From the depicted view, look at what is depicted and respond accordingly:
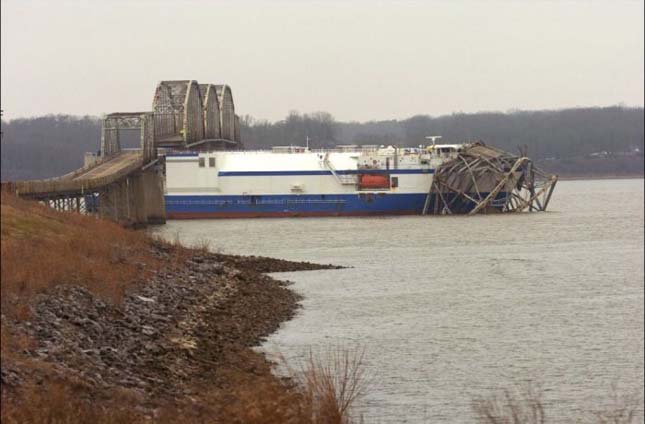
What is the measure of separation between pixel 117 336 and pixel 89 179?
113 feet

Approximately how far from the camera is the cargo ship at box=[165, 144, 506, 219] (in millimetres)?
67250

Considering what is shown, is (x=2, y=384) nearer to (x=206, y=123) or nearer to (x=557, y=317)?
(x=557, y=317)

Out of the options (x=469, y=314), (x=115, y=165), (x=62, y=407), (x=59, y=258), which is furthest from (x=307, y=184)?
(x=62, y=407)

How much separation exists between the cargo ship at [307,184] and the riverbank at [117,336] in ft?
143

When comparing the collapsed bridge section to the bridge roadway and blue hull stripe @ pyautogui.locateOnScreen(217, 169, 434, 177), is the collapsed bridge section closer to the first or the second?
blue hull stripe @ pyautogui.locateOnScreen(217, 169, 434, 177)

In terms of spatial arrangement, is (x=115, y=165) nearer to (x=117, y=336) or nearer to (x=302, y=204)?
(x=302, y=204)

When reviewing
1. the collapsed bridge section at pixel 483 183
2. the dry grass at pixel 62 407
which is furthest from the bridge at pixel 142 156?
the dry grass at pixel 62 407

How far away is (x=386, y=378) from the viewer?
15875 mm

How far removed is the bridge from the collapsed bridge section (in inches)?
692

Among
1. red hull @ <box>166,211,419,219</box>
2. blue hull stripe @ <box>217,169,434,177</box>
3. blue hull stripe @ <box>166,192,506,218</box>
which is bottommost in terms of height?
red hull @ <box>166,211,419,219</box>

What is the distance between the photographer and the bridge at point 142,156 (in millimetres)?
44344

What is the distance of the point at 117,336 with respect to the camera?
47.0ft

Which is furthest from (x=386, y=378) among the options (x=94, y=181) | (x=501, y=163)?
(x=501, y=163)

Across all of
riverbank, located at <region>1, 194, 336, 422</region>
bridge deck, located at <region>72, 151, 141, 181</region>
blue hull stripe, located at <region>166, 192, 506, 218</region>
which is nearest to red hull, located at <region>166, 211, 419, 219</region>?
blue hull stripe, located at <region>166, 192, 506, 218</region>
